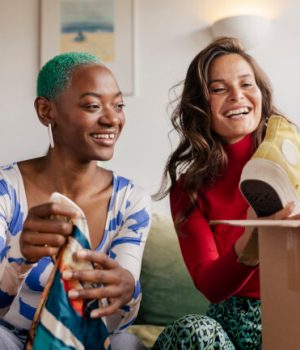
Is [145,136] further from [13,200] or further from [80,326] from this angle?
[80,326]

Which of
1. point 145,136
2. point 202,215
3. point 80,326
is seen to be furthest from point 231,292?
point 145,136

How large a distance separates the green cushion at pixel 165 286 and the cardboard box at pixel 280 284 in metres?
0.89

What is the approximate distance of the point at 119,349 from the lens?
3.48 ft

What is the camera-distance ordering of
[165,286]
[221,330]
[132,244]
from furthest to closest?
[165,286]
[132,244]
[221,330]

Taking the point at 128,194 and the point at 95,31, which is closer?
the point at 128,194

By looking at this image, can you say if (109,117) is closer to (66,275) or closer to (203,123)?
(203,123)

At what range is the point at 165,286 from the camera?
1.67 meters

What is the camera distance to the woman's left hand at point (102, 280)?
0.76 m

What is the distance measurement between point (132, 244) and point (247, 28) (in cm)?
115

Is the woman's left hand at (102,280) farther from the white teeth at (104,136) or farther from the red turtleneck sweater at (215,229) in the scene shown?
the white teeth at (104,136)

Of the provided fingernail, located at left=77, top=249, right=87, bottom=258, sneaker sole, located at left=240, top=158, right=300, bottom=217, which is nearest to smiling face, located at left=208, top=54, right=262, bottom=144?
sneaker sole, located at left=240, top=158, right=300, bottom=217

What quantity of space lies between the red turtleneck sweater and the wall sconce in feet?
2.68

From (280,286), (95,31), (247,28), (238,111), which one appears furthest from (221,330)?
(95,31)

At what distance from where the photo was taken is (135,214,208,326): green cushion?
1.65 meters
